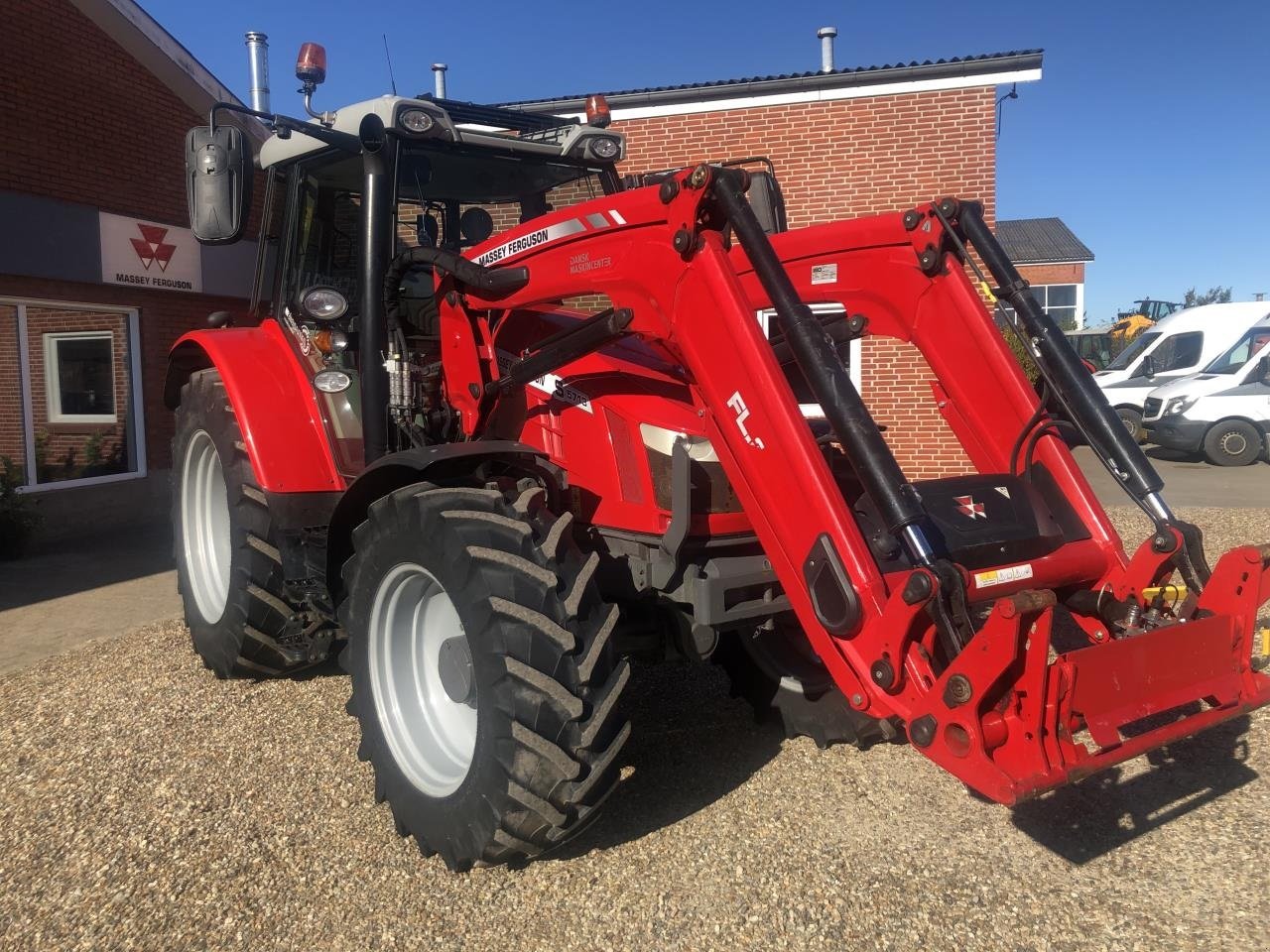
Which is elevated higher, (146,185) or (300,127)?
(146,185)

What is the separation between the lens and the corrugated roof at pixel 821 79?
9977mm

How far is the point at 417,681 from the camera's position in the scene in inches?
127

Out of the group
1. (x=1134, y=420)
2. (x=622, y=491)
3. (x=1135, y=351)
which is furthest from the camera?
(x=1135, y=351)

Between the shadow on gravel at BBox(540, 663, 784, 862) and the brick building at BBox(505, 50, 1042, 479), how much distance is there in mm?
6781

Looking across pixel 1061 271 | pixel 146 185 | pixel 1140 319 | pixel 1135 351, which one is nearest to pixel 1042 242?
pixel 1061 271

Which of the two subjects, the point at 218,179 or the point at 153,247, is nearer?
the point at 218,179

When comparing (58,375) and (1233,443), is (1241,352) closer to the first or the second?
(1233,443)

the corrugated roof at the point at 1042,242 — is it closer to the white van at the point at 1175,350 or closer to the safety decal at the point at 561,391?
the white van at the point at 1175,350

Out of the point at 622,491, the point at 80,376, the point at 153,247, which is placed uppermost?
the point at 153,247

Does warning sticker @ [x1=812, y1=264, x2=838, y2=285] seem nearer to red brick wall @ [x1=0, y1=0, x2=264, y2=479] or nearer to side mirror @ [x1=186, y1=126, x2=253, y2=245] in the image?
side mirror @ [x1=186, y1=126, x2=253, y2=245]

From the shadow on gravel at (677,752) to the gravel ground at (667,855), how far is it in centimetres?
1

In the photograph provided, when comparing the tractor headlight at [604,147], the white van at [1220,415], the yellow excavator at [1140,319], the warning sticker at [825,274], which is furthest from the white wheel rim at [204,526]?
the yellow excavator at [1140,319]

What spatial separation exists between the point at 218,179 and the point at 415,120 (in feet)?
2.40

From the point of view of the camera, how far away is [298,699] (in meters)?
4.26
